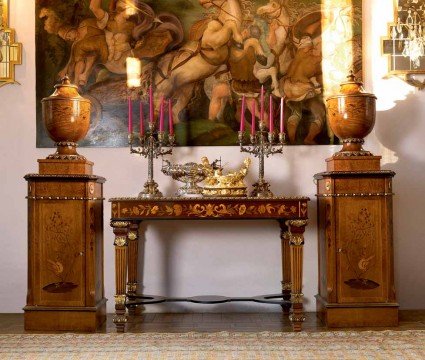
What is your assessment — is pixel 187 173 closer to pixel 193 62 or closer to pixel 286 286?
pixel 193 62

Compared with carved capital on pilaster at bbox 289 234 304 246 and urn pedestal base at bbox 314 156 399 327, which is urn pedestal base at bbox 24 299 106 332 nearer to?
carved capital on pilaster at bbox 289 234 304 246

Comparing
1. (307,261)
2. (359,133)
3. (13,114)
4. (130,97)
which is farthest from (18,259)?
(359,133)

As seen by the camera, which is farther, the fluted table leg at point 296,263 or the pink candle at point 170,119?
the pink candle at point 170,119

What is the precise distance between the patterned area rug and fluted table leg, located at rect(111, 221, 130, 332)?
7.9 inches

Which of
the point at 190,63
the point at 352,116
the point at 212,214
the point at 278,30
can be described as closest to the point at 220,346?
the point at 212,214

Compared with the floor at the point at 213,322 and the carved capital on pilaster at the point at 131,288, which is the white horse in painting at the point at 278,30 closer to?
the floor at the point at 213,322

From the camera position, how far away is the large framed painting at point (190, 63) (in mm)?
5012

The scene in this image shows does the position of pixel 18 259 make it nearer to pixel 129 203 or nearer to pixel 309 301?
pixel 129 203

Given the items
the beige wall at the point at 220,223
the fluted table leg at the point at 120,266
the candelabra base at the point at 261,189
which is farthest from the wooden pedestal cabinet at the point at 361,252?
the fluted table leg at the point at 120,266

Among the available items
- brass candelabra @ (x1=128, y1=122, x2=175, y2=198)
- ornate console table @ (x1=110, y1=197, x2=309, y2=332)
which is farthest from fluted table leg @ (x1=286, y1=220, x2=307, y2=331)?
brass candelabra @ (x1=128, y1=122, x2=175, y2=198)

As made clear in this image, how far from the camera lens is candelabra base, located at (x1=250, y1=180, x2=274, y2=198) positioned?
14.9 ft

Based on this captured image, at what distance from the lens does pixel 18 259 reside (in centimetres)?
501

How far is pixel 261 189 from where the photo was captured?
15.1ft

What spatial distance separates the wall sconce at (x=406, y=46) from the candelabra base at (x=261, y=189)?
1.39 metres
